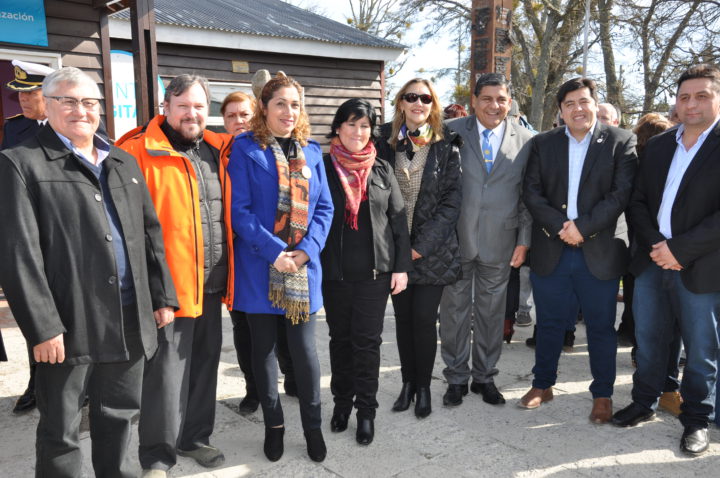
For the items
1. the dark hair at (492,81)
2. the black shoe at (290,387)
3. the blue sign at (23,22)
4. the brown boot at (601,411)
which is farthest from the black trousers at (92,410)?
the blue sign at (23,22)

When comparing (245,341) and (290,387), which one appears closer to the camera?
(245,341)

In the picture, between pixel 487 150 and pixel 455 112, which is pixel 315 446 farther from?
pixel 455 112

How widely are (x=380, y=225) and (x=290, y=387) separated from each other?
139cm

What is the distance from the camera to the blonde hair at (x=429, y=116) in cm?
338

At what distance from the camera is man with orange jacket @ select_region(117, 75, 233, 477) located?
2.65 metres

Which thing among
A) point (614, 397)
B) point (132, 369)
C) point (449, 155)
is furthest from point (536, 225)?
point (132, 369)

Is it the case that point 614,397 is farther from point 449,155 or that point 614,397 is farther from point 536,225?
point 449,155

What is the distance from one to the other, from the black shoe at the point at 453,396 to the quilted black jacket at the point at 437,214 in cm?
77

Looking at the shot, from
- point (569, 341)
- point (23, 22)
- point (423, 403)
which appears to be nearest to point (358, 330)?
point (423, 403)

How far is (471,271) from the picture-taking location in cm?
376

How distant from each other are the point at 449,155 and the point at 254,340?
5.08 feet

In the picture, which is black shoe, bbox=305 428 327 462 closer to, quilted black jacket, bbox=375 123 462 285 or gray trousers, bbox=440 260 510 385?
quilted black jacket, bbox=375 123 462 285

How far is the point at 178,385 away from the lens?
2781 mm

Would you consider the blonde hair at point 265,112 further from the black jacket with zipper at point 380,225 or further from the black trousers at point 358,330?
the black trousers at point 358,330
